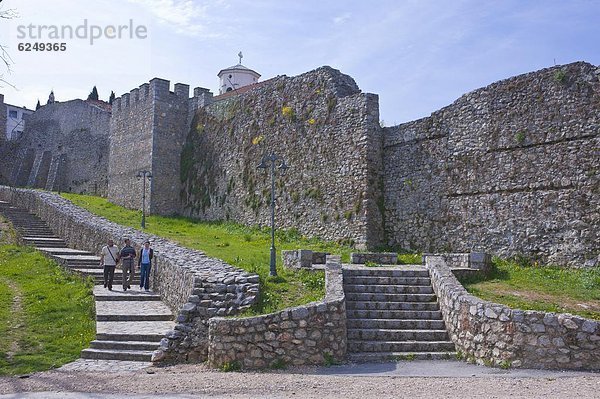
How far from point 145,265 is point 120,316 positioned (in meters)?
3.78

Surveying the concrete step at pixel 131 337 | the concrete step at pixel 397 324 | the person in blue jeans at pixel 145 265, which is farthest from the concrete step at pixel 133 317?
the concrete step at pixel 397 324

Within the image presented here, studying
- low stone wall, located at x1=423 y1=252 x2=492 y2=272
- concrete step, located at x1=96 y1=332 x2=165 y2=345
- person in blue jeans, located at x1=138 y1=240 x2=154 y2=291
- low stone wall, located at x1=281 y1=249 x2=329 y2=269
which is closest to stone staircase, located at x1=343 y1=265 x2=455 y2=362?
low stone wall, located at x1=281 y1=249 x2=329 y2=269

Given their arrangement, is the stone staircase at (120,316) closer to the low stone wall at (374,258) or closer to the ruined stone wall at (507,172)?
the low stone wall at (374,258)

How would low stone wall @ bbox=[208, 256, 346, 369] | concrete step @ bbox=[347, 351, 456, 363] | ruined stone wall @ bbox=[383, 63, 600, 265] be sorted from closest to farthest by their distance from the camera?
low stone wall @ bbox=[208, 256, 346, 369], concrete step @ bbox=[347, 351, 456, 363], ruined stone wall @ bbox=[383, 63, 600, 265]

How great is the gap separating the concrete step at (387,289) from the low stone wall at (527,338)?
2.45 meters

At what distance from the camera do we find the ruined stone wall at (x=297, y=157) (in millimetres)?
23281

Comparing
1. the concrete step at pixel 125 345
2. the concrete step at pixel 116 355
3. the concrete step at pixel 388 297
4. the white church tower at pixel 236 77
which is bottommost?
the concrete step at pixel 116 355

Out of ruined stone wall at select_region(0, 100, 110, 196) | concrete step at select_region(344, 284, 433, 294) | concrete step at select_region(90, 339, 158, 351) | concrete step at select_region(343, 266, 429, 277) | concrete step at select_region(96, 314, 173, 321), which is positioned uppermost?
ruined stone wall at select_region(0, 100, 110, 196)

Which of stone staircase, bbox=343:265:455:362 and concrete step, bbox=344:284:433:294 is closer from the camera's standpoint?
stone staircase, bbox=343:265:455:362

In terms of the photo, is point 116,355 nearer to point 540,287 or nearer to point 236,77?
point 540,287

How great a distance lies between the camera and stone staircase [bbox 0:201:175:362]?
514 inches

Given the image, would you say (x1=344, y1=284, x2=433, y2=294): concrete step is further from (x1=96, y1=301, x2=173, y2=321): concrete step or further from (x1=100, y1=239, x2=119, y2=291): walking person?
(x1=100, y1=239, x2=119, y2=291): walking person

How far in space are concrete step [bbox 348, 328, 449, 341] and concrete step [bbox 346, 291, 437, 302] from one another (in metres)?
1.29

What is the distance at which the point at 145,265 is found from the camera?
1900 centimetres
